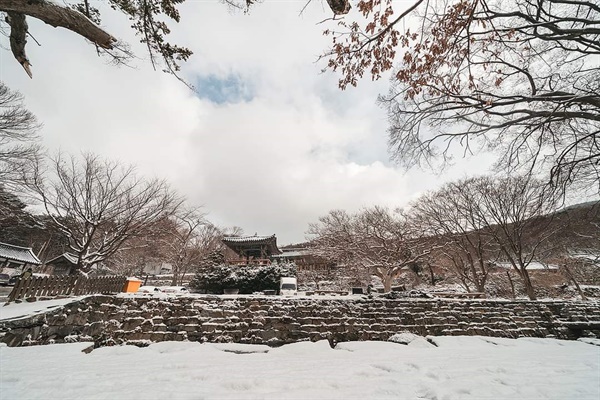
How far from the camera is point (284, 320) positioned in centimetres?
655

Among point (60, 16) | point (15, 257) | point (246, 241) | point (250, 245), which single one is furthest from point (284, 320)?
point (15, 257)

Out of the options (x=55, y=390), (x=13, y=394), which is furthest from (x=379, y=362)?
(x=13, y=394)

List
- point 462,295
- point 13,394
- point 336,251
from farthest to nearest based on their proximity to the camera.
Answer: point 336,251 → point 462,295 → point 13,394

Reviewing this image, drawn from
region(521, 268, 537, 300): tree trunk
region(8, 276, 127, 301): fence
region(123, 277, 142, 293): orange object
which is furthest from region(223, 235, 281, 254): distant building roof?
region(521, 268, 537, 300): tree trunk

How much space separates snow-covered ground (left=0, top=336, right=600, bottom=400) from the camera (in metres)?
3.18

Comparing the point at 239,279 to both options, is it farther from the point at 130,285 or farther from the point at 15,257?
the point at 15,257

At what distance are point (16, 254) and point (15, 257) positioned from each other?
Answer: 0.46 meters

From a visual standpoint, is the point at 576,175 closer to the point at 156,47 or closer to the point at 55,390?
the point at 156,47

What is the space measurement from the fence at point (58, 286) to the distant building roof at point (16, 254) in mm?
18092

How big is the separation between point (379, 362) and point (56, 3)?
268 inches

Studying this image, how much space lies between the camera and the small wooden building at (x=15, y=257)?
18.5 m

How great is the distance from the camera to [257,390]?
3.29 meters

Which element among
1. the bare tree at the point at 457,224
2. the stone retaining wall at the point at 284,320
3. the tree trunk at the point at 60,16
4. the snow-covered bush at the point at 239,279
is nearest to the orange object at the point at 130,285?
the snow-covered bush at the point at 239,279

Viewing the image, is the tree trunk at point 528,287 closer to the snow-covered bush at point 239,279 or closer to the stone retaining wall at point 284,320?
the stone retaining wall at point 284,320
